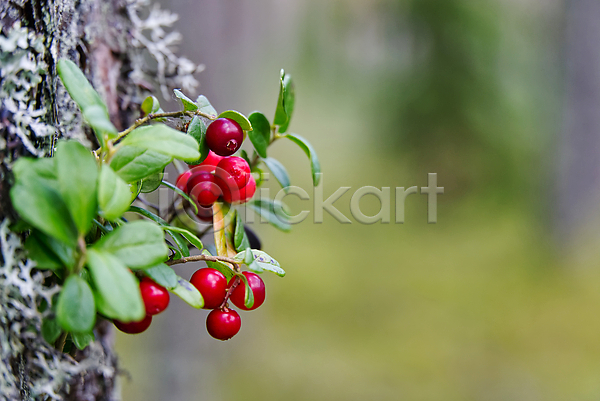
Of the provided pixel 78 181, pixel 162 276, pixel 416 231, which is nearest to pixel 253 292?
pixel 162 276

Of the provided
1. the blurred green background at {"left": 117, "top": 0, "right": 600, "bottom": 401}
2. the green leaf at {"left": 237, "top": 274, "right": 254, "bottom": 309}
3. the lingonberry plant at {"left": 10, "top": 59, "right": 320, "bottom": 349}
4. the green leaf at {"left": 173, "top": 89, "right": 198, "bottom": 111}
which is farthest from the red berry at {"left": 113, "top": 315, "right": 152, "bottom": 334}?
the blurred green background at {"left": 117, "top": 0, "right": 600, "bottom": 401}

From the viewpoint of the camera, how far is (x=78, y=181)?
0.34 metres

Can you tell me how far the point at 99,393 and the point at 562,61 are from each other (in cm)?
420

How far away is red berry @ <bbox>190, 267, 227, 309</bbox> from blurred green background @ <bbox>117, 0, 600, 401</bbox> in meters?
1.16

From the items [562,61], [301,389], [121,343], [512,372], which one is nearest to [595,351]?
[512,372]

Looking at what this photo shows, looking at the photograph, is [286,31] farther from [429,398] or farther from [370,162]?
[429,398]

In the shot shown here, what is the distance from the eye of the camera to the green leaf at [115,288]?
0.32 m

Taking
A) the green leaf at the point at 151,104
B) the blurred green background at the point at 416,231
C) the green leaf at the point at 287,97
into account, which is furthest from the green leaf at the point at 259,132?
the blurred green background at the point at 416,231

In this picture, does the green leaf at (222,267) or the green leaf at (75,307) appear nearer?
the green leaf at (75,307)

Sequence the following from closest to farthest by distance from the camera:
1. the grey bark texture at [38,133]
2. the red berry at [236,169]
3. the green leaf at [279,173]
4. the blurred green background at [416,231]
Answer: the grey bark texture at [38,133] → the red berry at [236,169] → the green leaf at [279,173] → the blurred green background at [416,231]

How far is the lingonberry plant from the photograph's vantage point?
329mm

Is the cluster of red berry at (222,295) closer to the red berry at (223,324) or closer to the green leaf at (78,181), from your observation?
the red berry at (223,324)

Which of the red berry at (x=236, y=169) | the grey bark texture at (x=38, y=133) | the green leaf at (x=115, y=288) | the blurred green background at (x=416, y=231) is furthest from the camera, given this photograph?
the blurred green background at (x=416, y=231)

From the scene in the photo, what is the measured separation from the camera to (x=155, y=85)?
954 mm
